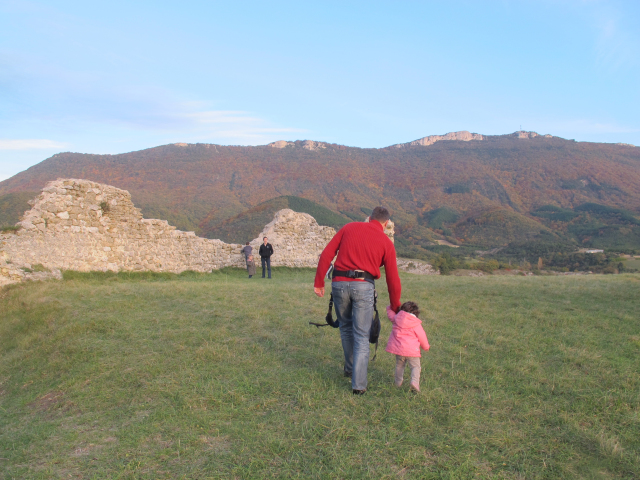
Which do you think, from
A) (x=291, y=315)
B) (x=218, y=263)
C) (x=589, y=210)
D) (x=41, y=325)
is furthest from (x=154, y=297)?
(x=589, y=210)

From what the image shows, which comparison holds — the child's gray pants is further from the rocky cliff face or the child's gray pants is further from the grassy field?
the rocky cliff face

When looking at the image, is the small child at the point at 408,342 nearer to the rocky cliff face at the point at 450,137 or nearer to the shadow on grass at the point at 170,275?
the shadow on grass at the point at 170,275

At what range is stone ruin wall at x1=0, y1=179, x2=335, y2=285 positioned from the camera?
1077cm

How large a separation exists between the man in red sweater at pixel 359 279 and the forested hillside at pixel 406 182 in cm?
3959

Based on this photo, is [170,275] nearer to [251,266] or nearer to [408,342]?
[251,266]

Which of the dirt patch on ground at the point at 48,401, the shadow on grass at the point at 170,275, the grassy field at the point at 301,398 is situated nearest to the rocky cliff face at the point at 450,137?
the shadow on grass at the point at 170,275

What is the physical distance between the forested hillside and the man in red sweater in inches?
1559

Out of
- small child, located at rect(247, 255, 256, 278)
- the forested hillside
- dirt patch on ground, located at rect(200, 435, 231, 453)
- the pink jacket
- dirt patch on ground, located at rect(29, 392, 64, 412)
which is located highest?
the forested hillside

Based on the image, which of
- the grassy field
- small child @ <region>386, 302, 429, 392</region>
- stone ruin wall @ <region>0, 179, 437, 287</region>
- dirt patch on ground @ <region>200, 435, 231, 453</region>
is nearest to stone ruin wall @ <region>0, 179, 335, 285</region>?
stone ruin wall @ <region>0, 179, 437, 287</region>

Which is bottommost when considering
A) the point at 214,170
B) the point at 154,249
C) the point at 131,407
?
the point at 131,407

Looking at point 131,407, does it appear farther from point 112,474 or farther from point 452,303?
point 452,303

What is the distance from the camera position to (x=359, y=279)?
13.4ft

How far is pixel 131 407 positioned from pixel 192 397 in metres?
0.62

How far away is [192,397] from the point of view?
416cm
